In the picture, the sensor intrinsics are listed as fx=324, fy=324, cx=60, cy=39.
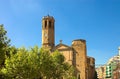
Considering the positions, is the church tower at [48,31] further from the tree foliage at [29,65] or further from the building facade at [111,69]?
the tree foliage at [29,65]

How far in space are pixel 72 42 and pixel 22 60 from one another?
46.0 m

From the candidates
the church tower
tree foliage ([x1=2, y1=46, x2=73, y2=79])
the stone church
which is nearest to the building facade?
the stone church

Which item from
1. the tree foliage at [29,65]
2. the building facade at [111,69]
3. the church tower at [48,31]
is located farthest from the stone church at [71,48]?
the tree foliage at [29,65]

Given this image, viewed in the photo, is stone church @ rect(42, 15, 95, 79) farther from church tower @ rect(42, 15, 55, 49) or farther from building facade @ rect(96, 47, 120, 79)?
building facade @ rect(96, 47, 120, 79)

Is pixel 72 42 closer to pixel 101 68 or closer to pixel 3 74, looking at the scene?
pixel 101 68

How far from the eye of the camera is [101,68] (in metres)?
121

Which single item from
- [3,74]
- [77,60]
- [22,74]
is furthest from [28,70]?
[77,60]

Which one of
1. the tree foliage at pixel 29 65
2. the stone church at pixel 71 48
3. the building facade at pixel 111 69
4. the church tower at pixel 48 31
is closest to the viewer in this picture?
the tree foliage at pixel 29 65

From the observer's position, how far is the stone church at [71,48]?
85750mm

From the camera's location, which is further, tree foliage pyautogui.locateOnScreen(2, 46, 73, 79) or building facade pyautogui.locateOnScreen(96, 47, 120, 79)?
building facade pyautogui.locateOnScreen(96, 47, 120, 79)

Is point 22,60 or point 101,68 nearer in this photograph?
point 22,60

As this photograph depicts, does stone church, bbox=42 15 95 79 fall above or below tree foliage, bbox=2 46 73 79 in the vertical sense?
above

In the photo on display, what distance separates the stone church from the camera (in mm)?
85750

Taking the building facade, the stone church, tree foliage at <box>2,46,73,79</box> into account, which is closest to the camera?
tree foliage at <box>2,46,73,79</box>
